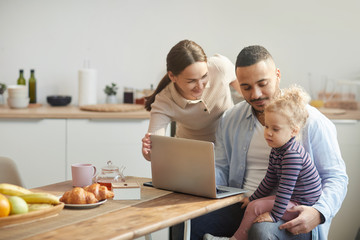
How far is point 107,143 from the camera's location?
12.1 ft

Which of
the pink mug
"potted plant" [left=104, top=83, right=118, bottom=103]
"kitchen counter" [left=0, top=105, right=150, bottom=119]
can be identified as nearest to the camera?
the pink mug

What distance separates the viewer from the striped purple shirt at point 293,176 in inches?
80.6

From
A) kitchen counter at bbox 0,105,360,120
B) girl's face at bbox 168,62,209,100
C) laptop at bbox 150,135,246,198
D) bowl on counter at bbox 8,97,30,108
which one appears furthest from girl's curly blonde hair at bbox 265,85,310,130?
bowl on counter at bbox 8,97,30,108

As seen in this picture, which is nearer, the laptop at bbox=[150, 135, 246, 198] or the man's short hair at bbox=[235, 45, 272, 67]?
the laptop at bbox=[150, 135, 246, 198]

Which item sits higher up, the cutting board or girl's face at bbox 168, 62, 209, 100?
girl's face at bbox 168, 62, 209, 100

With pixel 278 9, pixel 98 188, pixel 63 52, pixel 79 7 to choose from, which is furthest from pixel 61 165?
pixel 278 9

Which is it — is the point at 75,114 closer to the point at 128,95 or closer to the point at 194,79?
the point at 128,95

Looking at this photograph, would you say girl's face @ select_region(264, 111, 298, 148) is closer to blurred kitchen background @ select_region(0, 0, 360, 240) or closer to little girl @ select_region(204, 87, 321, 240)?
little girl @ select_region(204, 87, 321, 240)

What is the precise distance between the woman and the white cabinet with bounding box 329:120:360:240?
1142mm

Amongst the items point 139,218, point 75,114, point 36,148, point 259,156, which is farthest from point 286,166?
point 36,148

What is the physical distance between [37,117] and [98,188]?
1.70 m

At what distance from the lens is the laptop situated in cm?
205

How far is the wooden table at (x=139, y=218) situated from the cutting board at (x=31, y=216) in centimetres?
Answer: 2

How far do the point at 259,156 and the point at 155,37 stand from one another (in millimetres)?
1973
